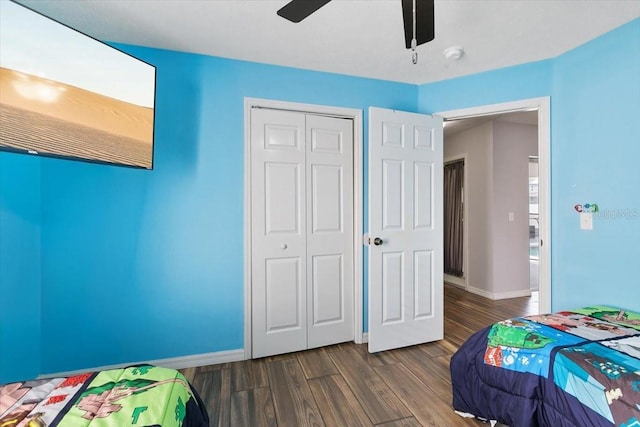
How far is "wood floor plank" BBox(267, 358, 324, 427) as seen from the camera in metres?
1.71

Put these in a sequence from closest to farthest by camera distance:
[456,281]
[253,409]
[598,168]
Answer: [253,409]
[598,168]
[456,281]

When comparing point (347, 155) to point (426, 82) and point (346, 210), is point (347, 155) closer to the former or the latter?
point (346, 210)

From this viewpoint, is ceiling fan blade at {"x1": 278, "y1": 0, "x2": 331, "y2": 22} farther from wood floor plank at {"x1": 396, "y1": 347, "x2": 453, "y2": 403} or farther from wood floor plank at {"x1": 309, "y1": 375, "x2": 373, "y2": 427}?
wood floor plank at {"x1": 396, "y1": 347, "x2": 453, "y2": 403}

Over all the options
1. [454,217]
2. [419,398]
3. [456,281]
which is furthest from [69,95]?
[456,281]

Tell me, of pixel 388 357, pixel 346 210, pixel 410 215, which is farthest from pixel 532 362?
pixel 346 210

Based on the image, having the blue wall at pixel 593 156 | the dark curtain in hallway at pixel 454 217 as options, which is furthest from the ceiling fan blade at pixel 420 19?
the dark curtain in hallway at pixel 454 217

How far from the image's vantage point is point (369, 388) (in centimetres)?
201

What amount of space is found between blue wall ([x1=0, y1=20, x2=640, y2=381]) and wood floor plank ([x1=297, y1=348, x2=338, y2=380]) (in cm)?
57

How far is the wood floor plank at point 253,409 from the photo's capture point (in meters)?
1.68

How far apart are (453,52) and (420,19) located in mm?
1093

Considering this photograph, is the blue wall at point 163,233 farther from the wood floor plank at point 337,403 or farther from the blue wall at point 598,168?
the blue wall at point 598,168

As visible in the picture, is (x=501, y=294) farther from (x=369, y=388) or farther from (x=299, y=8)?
(x=299, y=8)

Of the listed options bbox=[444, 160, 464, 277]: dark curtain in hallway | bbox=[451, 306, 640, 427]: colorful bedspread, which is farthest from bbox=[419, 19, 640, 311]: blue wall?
bbox=[444, 160, 464, 277]: dark curtain in hallway

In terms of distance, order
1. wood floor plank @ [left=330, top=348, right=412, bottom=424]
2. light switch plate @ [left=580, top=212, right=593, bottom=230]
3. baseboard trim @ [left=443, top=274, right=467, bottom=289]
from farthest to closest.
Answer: baseboard trim @ [left=443, top=274, right=467, bottom=289]
light switch plate @ [left=580, top=212, right=593, bottom=230]
wood floor plank @ [left=330, top=348, right=412, bottom=424]
